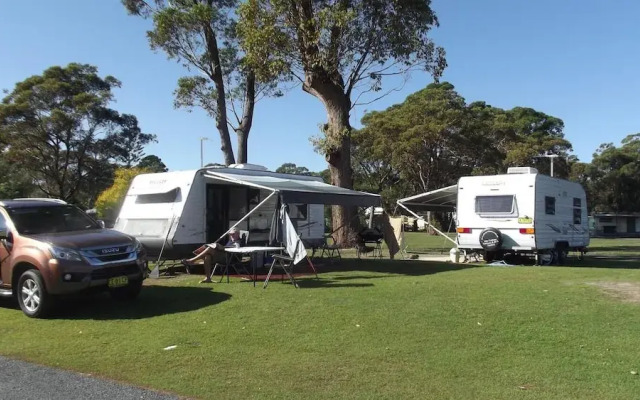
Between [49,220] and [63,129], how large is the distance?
35431mm

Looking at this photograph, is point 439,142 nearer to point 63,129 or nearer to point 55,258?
point 63,129

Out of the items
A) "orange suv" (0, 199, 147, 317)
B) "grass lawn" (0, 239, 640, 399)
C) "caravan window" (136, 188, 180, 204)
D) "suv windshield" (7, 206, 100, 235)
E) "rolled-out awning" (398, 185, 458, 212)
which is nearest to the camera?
"grass lawn" (0, 239, 640, 399)

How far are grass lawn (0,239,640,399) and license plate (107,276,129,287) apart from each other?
421mm

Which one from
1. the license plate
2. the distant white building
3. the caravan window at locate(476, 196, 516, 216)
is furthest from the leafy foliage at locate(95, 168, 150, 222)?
the distant white building

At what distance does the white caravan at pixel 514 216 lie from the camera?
1541 cm

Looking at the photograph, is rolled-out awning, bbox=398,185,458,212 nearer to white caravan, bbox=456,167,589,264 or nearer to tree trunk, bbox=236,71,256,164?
white caravan, bbox=456,167,589,264

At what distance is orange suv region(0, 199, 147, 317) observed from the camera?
842 centimetres

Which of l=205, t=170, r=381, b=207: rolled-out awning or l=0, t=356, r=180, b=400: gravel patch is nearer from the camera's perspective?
l=0, t=356, r=180, b=400: gravel patch

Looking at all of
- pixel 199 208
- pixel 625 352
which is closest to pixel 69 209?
pixel 199 208

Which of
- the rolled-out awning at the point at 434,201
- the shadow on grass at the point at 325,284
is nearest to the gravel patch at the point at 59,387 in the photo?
the shadow on grass at the point at 325,284

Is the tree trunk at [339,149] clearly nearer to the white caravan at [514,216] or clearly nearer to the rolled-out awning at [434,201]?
the rolled-out awning at [434,201]

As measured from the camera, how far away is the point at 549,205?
16.2 meters

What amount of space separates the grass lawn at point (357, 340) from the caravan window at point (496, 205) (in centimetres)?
496

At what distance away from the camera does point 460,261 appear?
→ 17.1m
